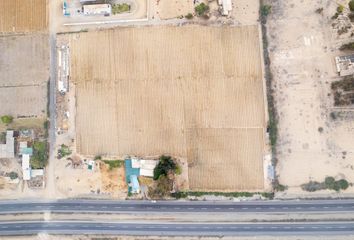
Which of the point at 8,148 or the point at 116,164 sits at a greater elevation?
the point at 8,148

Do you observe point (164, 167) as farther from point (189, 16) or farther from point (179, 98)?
point (189, 16)

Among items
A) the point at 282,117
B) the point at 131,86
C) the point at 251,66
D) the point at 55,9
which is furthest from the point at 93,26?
A: the point at 282,117

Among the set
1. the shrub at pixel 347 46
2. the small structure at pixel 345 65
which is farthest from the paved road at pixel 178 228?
the shrub at pixel 347 46

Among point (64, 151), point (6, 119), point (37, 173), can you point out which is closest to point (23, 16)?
point (6, 119)

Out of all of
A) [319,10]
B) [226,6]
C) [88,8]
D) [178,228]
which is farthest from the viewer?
[88,8]

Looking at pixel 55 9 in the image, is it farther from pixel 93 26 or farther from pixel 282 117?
pixel 282 117

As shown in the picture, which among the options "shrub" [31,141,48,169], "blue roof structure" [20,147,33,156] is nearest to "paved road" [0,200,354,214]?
"shrub" [31,141,48,169]
